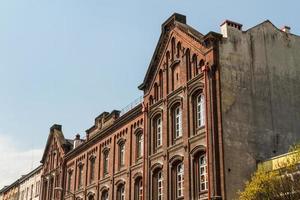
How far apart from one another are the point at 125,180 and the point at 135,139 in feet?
10.4

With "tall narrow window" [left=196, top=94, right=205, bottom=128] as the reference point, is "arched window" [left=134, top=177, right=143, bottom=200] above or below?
below

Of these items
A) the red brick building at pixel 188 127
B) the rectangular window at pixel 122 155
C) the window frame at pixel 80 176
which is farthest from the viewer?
the window frame at pixel 80 176

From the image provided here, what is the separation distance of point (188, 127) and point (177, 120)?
213 cm

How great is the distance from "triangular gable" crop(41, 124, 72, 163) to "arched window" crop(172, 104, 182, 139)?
879 inches

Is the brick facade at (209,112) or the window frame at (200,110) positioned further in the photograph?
the window frame at (200,110)

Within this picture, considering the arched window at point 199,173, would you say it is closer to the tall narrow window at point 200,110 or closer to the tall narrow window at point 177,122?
the tall narrow window at point 200,110

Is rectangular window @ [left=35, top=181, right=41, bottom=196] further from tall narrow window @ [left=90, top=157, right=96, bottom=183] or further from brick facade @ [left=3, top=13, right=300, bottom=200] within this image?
brick facade @ [left=3, top=13, right=300, bottom=200]

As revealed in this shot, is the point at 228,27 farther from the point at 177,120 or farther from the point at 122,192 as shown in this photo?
the point at 122,192

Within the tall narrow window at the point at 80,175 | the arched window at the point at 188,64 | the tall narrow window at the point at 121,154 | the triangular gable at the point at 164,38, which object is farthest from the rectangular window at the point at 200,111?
the tall narrow window at the point at 80,175

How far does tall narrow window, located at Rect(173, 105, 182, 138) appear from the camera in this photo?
32.9 metres

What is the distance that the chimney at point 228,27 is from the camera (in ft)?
103

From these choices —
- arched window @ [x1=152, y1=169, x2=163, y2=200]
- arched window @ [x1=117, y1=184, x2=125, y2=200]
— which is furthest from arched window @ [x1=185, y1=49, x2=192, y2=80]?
arched window @ [x1=117, y1=184, x2=125, y2=200]

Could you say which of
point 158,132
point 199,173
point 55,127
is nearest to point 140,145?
point 158,132

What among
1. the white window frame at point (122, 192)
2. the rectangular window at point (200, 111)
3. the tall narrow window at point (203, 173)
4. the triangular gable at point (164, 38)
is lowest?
the tall narrow window at point (203, 173)
